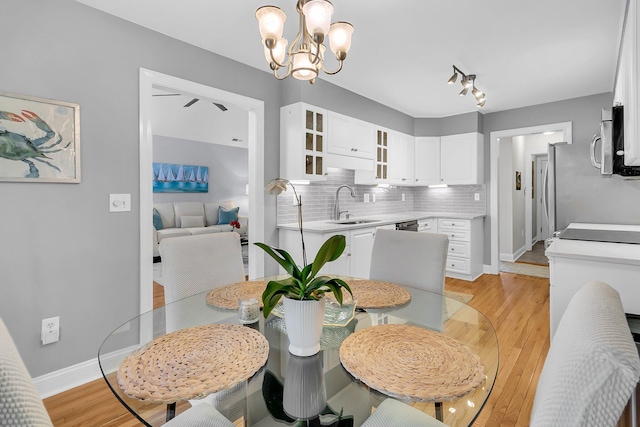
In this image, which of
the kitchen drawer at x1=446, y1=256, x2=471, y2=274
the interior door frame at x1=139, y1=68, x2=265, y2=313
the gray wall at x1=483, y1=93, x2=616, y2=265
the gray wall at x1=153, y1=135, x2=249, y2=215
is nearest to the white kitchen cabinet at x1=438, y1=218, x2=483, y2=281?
the kitchen drawer at x1=446, y1=256, x2=471, y2=274

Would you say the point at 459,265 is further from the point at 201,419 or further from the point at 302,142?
the point at 201,419

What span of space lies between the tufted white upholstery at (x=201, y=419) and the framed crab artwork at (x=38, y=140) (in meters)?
1.80

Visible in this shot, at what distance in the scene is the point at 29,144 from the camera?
1955 mm

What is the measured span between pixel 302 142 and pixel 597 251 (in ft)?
7.91

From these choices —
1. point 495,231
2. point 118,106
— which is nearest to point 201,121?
point 118,106

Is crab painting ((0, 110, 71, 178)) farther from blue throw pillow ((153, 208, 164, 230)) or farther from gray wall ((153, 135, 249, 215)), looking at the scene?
gray wall ((153, 135, 249, 215))

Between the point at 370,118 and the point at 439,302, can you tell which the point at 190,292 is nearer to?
the point at 439,302

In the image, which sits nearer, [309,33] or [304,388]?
[304,388]

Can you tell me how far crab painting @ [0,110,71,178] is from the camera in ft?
6.18

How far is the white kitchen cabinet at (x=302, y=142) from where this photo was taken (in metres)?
3.23

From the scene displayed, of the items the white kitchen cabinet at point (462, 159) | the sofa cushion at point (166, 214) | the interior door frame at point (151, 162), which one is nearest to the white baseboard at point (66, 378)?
the interior door frame at point (151, 162)

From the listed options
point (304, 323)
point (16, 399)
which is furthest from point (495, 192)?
point (16, 399)

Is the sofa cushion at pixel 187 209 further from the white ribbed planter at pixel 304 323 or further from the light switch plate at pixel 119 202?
the white ribbed planter at pixel 304 323

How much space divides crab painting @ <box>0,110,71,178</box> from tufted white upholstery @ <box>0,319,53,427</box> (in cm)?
204
